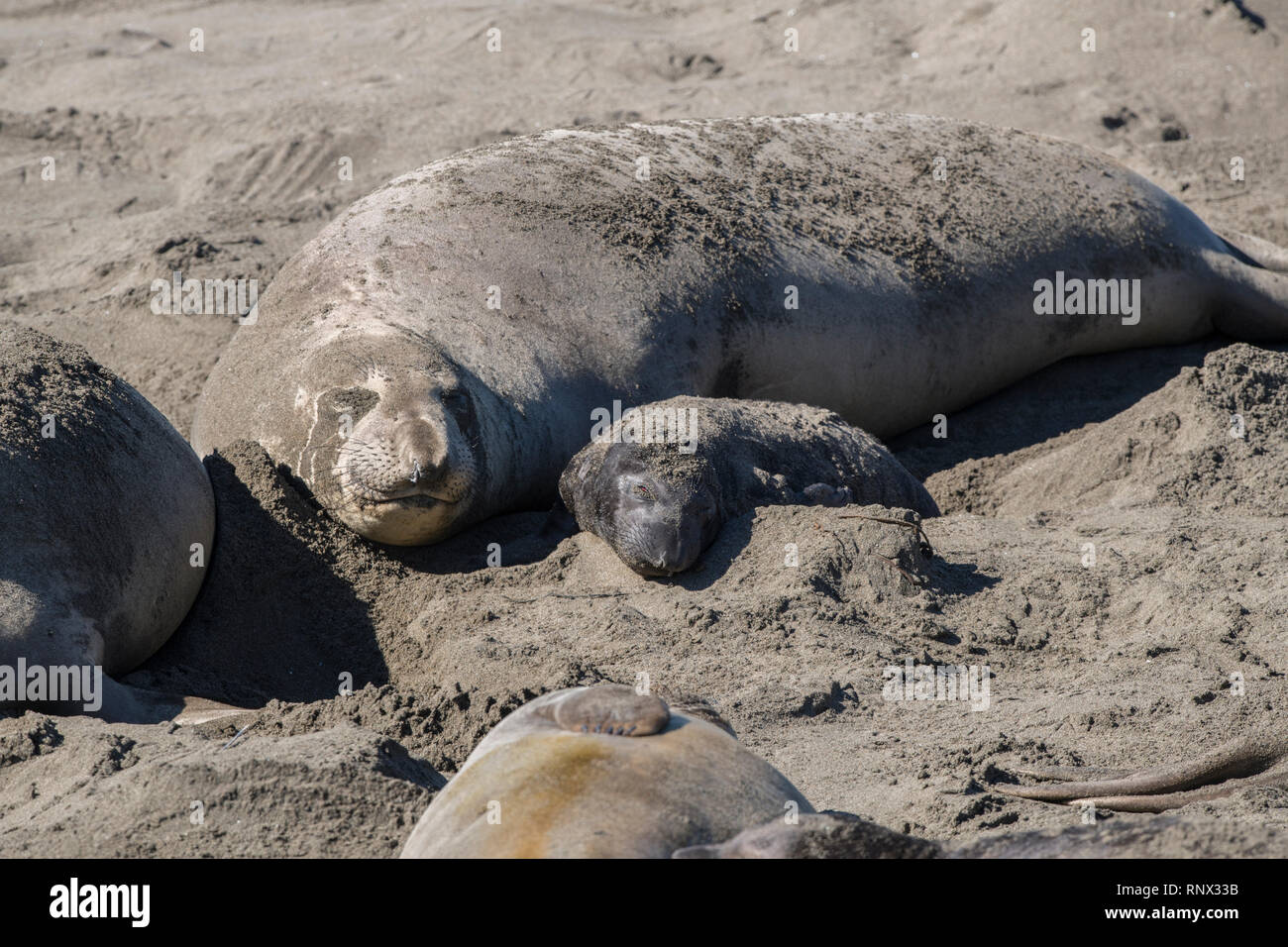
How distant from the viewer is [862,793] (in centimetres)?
287

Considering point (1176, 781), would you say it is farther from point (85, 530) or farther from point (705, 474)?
point (85, 530)

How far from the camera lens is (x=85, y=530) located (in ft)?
11.8

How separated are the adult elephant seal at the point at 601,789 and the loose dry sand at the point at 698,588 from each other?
0.30 m

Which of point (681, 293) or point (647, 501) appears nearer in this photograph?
point (647, 501)

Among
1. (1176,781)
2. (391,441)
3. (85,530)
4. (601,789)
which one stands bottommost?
(1176,781)

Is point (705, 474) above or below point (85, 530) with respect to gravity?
above

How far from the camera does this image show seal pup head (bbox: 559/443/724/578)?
3.93 m

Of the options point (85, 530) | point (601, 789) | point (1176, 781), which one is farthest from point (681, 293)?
point (601, 789)

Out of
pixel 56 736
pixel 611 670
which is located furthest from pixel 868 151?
pixel 56 736

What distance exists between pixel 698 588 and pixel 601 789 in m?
1.89

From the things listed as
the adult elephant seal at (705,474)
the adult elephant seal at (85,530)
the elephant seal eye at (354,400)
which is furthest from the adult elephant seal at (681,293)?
the adult elephant seal at (85,530)

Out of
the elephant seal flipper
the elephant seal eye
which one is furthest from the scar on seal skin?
the elephant seal eye

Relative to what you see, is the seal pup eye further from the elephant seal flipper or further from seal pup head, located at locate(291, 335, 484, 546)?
the elephant seal flipper

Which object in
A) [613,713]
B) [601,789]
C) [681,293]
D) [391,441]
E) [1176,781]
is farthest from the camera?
[681,293]
